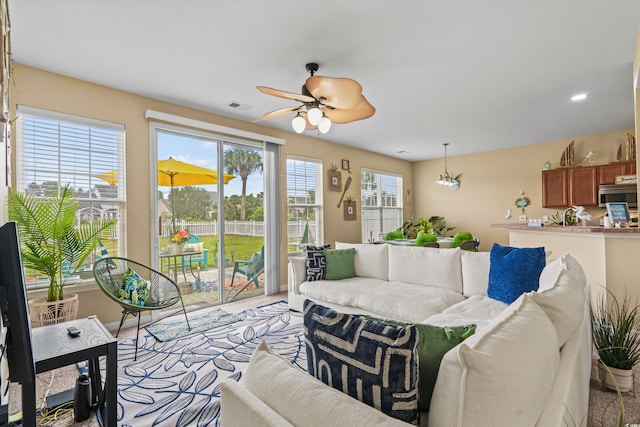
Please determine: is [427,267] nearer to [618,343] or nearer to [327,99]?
[618,343]

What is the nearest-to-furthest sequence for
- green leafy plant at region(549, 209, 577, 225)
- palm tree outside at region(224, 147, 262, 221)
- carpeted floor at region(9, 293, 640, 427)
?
carpeted floor at region(9, 293, 640, 427), palm tree outside at region(224, 147, 262, 221), green leafy plant at region(549, 209, 577, 225)

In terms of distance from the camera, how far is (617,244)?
3.22 m

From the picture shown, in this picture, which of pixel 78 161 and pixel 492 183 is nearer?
pixel 78 161

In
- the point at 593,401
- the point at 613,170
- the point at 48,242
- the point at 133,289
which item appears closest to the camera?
the point at 593,401

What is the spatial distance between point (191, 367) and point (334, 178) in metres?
4.11

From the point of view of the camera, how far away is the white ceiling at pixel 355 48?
2.15 metres

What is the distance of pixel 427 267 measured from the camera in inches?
130

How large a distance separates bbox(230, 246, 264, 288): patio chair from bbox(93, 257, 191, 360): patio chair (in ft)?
4.00

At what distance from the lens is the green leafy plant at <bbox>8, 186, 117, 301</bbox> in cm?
260

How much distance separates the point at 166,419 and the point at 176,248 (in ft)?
7.85

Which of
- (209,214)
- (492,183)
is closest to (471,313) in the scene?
(209,214)

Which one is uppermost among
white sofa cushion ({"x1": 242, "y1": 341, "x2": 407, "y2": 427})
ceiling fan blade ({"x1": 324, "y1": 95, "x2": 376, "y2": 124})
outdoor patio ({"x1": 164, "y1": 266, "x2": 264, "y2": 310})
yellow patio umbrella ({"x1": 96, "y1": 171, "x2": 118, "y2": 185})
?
ceiling fan blade ({"x1": 324, "y1": 95, "x2": 376, "y2": 124})

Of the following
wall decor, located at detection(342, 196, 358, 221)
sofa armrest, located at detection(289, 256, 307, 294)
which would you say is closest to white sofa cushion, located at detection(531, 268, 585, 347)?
sofa armrest, located at detection(289, 256, 307, 294)

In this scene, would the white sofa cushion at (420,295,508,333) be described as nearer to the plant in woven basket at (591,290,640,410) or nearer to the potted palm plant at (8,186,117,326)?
the plant in woven basket at (591,290,640,410)
